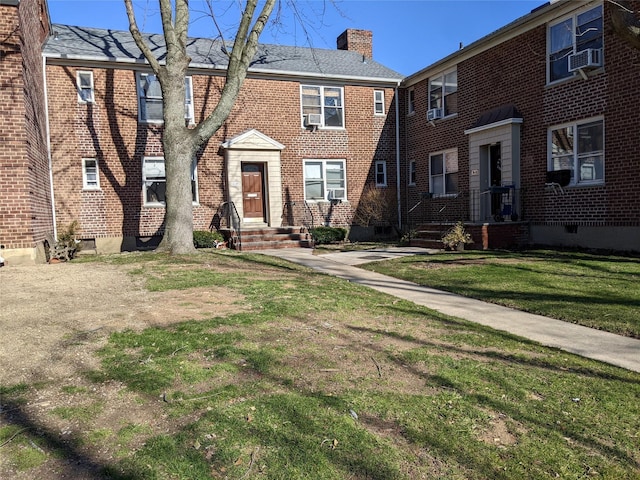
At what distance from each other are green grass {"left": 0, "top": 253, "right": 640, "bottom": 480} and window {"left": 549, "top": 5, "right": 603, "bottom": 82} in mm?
10293

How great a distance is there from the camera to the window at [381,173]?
742 inches

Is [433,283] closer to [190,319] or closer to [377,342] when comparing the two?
[377,342]

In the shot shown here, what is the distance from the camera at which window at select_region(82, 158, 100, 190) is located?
49.3 ft

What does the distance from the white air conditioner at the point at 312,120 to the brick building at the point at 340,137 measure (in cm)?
8

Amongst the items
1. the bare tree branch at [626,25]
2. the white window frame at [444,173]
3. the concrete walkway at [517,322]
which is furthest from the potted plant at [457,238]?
the bare tree branch at [626,25]

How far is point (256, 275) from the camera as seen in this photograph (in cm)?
806

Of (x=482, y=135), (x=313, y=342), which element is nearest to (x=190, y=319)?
(x=313, y=342)

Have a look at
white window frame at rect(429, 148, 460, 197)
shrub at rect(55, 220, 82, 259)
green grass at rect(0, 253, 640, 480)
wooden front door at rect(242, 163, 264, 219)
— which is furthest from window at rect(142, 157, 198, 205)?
green grass at rect(0, 253, 640, 480)

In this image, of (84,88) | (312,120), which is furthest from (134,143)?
(312,120)

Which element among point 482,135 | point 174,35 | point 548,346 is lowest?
point 548,346

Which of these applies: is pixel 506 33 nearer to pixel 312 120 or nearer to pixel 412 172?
pixel 412 172

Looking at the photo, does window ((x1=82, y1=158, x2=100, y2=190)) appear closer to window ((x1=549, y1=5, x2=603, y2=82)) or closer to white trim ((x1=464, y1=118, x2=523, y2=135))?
white trim ((x1=464, y1=118, x2=523, y2=135))

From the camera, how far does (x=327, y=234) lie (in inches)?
667

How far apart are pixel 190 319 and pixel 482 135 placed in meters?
12.7
